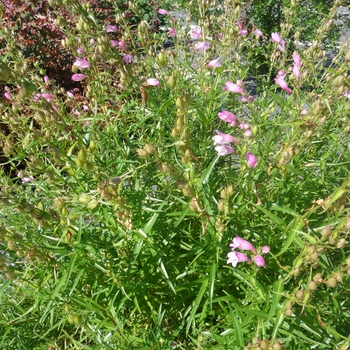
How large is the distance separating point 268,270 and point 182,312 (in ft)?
1.80

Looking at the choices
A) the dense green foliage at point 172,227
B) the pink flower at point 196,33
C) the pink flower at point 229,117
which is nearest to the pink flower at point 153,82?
the dense green foliage at point 172,227

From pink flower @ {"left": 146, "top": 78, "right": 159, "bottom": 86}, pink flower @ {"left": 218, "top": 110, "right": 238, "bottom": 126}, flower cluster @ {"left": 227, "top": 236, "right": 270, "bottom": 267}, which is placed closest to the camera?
flower cluster @ {"left": 227, "top": 236, "right": 270, "bottom": 267}

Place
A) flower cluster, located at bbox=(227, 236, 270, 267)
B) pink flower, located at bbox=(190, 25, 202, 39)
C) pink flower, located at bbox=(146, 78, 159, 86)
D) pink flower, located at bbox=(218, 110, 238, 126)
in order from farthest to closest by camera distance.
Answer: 1. pink flower, located at bbox=(190, 25, 202, 39)
2. pink flower, located at bbox=(146, 78, 159, 86)
3. pink flower, located at bbox=(218, 110, 238, 126)
4. flower cluster, located at bbox=(227, 236, 270, 267)

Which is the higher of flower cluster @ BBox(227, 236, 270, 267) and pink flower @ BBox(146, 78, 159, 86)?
pink flower @ BBox(146, 78, 159, 86)

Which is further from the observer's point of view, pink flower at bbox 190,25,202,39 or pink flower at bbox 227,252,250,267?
pink flower at bbox 190,25,202,39

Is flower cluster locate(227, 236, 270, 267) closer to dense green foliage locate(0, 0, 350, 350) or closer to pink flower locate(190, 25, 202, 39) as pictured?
dense green foliage locate(0, 0, 350, 350)

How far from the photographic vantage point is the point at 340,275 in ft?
4.63

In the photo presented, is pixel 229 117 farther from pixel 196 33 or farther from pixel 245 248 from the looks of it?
pixel 196 33

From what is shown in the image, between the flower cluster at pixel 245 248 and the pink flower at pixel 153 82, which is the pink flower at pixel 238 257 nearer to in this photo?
the flower cluster at pixel 245 248

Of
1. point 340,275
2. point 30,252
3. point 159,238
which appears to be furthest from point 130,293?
point 340,275

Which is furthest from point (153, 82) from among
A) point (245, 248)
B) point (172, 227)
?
point (245, 248)

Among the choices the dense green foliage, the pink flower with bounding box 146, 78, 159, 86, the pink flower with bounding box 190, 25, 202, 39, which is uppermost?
the pink flower with bounding box 190, 25, 202, 39

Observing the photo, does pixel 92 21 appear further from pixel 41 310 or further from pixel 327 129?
pixel 41 310

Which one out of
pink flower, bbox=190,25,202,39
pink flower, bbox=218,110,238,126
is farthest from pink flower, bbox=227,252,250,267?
pink flower, bbox=190,25,202,39
